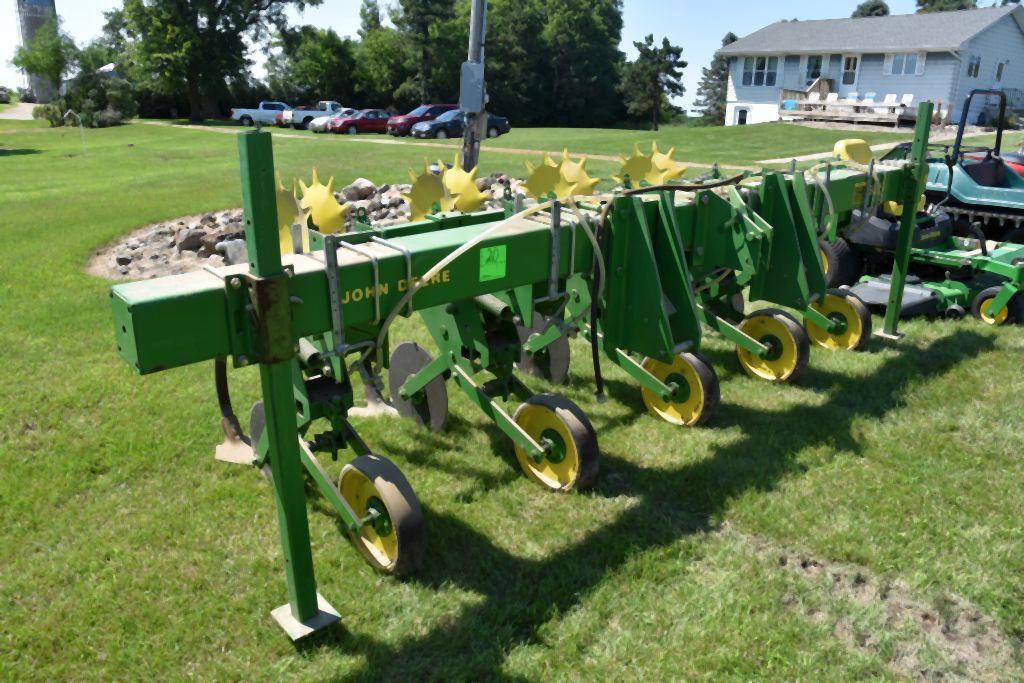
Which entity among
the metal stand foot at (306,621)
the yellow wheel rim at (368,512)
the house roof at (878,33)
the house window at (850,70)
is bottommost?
the metal stand foot at (306,621)

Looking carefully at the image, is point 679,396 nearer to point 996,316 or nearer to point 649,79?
point 996,316

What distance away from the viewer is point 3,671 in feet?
10.8

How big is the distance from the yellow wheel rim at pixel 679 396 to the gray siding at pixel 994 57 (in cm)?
4077

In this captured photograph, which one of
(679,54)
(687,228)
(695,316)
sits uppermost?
(679,54)

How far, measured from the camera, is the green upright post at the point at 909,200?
6521mm

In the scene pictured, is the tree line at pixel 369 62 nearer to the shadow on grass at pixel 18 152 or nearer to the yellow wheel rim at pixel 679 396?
the shadow on grass at pixel 18 152

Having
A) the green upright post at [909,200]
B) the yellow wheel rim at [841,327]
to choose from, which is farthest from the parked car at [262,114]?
the green upright post at [909,200]

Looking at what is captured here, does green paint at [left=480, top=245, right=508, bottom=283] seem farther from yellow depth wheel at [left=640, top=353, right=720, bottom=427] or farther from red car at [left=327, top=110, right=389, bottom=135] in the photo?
red car at [left=327, top=110, right=389, bottom=135]

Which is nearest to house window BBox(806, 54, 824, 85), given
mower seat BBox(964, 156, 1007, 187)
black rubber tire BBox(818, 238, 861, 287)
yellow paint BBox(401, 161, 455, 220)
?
mower seat BBox(964, 156, 1007, 187)

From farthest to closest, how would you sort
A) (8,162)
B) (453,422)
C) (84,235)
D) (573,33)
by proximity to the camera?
(573,33), (8,162), (84,235), (453,422)

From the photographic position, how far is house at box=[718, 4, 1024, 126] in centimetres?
4000

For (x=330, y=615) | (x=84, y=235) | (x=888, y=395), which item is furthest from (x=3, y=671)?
(x=84, y=235)

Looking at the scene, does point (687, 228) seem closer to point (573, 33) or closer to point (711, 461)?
point (711, 461)

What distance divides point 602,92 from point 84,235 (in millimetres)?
54634
